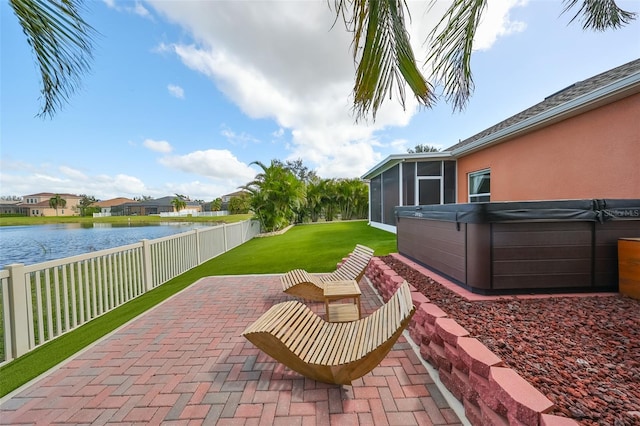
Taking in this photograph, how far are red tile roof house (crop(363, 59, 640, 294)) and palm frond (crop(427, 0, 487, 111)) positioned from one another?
1507 millimetres

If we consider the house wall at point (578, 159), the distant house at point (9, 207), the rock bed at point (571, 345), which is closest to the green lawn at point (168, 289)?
the house wall at point (578, 159)

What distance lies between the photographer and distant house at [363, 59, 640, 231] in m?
4.96

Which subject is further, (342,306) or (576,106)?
(576,106)

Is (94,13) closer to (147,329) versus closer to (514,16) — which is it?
(147,329)

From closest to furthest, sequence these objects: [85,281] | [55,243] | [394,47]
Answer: [394,47], [85,281], [55,243]

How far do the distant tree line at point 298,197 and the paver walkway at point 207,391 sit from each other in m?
12.9

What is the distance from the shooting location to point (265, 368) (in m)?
2.72

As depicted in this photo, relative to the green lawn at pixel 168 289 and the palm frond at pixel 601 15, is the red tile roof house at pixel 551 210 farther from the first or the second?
the green lawn at pixel 168 289

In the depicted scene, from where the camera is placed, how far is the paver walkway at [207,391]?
6.84ft

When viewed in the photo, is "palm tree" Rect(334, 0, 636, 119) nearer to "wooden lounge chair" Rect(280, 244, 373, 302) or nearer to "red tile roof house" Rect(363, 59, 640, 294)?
"red tile roof house" Rect(363, 59, 640, 294)

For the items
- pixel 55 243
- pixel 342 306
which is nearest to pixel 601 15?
pixel 342 306

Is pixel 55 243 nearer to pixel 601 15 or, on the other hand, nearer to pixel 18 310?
pixel 18 310

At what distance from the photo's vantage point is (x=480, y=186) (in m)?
10.1

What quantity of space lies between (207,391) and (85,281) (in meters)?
3.48
